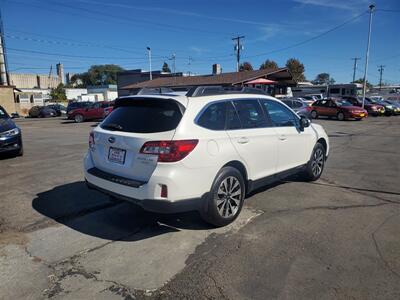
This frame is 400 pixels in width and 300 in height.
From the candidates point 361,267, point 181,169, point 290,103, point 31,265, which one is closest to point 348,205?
point 361,267

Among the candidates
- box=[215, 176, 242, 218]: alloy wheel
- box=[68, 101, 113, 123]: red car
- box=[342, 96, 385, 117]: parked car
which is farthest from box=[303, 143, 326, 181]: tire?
box=[342, 96, 385, 117]: parked car

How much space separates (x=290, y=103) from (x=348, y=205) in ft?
60.1

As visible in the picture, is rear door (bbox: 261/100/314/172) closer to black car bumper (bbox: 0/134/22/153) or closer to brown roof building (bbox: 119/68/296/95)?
black car bumper (bbox: 0/134/22/153)

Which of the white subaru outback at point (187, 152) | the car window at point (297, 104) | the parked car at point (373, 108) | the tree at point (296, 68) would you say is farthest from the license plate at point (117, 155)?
the tree at point (296, 68)

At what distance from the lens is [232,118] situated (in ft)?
15.4

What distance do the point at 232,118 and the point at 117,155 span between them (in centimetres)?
161

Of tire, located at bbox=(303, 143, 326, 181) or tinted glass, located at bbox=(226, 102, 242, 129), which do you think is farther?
tire, located at bbox=(303, 143, 326, 181)

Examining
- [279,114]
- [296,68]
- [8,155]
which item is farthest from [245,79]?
[296,68]

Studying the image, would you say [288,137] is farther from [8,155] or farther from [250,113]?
[8,155]

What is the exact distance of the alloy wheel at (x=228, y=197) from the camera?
438 centimetres

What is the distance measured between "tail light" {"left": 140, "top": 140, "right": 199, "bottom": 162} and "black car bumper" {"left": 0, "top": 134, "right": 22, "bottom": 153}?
268 inches

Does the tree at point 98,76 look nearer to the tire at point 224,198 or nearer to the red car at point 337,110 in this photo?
the red car at point 337,110

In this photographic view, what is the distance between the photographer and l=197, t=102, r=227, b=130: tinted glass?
4.25 metres

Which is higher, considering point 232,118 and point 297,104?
point 232,118
